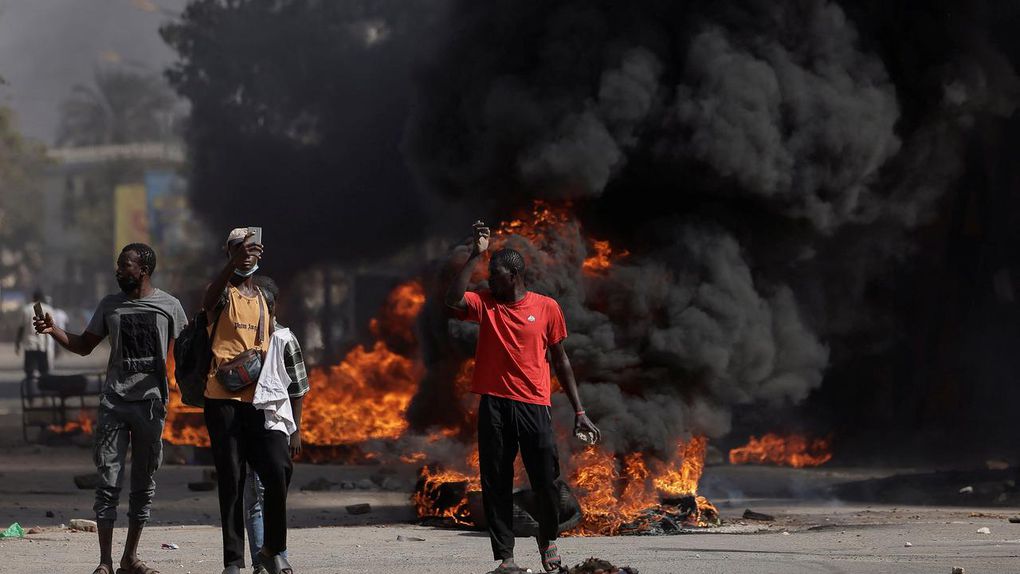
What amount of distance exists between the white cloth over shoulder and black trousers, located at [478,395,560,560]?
3.37ft

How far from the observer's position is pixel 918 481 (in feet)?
48.9

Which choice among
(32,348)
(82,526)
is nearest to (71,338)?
(82,526)

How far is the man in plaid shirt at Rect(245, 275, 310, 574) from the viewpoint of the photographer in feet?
22.6

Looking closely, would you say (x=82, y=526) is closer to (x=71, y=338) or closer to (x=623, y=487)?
(x=71, y=338)

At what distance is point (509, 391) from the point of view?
7.15 m

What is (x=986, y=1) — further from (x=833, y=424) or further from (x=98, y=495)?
(x=98, y=495)

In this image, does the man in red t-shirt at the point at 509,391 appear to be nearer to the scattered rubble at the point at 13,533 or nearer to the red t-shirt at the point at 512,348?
the red t-shirt at the point at 512,348

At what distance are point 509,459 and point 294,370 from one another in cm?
125

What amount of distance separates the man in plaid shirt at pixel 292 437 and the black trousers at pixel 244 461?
0.11 metres

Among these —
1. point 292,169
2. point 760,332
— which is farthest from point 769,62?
point 292,169

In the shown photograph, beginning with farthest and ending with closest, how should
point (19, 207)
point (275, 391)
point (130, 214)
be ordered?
point (19, 207) < point (130, 214) < point (275, 391)

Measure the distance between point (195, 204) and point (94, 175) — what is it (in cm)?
4139

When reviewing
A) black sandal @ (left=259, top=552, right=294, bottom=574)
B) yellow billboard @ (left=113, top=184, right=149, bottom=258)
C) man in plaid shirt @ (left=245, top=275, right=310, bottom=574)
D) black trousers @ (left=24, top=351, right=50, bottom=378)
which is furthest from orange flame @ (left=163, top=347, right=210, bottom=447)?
yellow billboard @ (left=113, top=184, right=149, bottom=258)

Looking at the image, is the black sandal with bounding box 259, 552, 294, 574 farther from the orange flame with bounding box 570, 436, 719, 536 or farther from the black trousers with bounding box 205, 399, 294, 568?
the orange flame with bounding box 570, 436, 719, 536
